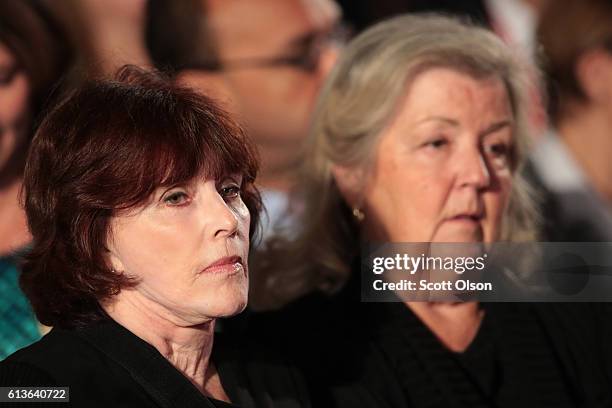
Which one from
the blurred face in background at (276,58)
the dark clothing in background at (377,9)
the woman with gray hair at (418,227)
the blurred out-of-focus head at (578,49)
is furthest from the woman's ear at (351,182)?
the blurred out-of-focus head at (578,49)

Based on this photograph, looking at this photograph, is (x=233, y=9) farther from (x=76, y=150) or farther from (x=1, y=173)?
(x=76, y=150)

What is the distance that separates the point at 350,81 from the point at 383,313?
1.90 ft

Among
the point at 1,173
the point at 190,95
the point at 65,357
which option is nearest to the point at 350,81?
the point at 190,95

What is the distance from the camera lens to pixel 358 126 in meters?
2.28

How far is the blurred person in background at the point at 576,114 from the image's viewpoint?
2881mm

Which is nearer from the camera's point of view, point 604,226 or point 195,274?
point 195,274

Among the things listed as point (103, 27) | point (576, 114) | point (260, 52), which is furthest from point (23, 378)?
point (576, 114)

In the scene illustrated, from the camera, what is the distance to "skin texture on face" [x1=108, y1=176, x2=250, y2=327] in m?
1.58

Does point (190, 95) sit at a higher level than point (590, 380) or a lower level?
higher

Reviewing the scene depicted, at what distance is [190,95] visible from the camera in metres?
1.68

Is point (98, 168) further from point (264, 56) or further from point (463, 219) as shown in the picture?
point (264, 56)

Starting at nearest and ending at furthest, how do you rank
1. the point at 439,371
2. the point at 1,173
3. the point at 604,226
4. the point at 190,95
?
the point at 190,95 < the point at 439,371 < the point at 1,173 < the point at 604,226

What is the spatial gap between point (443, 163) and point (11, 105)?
1038 mm

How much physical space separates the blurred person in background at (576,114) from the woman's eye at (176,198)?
150cm
